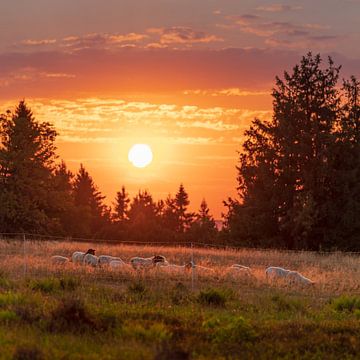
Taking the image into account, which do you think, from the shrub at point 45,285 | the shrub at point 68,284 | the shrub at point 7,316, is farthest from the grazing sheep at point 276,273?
the shrub at point 7,316

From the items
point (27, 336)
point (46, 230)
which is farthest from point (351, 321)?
point (46, 230)

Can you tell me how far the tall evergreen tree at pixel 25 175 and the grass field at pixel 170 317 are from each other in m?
35.3

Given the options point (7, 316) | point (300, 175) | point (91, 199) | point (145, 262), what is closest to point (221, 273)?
point (145, 262)

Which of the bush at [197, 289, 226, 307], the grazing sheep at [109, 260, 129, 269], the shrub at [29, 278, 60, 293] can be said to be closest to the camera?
the bush at [197, 289, 226, 307]

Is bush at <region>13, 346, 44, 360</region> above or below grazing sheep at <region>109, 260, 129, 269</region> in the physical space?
above

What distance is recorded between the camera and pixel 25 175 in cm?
5875

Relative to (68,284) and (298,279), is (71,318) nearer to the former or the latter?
(68,284)

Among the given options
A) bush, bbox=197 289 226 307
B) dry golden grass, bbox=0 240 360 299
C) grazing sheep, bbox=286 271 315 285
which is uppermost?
bush, bbox=197 289 226 307

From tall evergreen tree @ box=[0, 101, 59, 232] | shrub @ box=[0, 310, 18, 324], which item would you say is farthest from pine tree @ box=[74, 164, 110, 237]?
shrub @ box=[0, 310, 18, 324]

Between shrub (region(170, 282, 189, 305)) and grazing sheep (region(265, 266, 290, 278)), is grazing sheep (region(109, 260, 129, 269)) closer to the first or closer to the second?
shrub (region(170, 282, 189, 305))

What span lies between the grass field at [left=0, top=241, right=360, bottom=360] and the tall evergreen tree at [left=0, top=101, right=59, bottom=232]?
3525 centimetres

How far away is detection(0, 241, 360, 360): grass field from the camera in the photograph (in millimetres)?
11031

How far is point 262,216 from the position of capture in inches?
2003

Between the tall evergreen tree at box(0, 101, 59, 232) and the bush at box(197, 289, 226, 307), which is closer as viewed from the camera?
the bush at box(197, 289, 226, 307)
